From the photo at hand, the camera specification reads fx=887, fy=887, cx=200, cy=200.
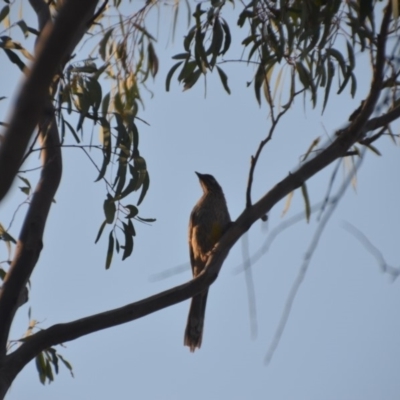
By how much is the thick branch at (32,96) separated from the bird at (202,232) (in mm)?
3642

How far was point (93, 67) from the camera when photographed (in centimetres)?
366

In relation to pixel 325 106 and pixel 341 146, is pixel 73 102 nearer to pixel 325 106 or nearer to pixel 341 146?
pixel 325 106

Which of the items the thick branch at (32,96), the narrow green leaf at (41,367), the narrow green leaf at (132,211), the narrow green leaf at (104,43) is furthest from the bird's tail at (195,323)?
the thick branch at (32,96)

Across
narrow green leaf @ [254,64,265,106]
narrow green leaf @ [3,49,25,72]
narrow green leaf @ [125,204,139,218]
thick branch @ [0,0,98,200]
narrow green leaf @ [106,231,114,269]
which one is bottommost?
thick branch @ [0,0,98,200]

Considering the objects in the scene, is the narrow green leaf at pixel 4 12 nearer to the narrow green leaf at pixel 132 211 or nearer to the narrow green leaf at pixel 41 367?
the narrow green leaf at pixel 132 211

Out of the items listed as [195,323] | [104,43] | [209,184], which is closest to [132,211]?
[104,43]

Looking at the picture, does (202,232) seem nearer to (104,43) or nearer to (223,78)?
(104,43)

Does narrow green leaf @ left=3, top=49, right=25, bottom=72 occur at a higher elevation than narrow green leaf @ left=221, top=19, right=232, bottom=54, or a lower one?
lower

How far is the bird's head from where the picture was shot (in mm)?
6138

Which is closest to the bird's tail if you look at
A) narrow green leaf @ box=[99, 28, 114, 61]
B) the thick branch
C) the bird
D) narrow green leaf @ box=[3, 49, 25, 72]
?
the bird

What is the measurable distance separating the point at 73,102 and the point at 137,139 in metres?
0.41

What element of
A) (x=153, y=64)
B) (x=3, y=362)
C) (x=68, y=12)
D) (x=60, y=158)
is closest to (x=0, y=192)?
(x=68, y=12)

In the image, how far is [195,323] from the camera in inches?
203

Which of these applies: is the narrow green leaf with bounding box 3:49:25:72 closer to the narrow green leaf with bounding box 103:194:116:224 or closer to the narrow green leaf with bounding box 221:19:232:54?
the narrow green leaf with bounding box 103:194:116:224
